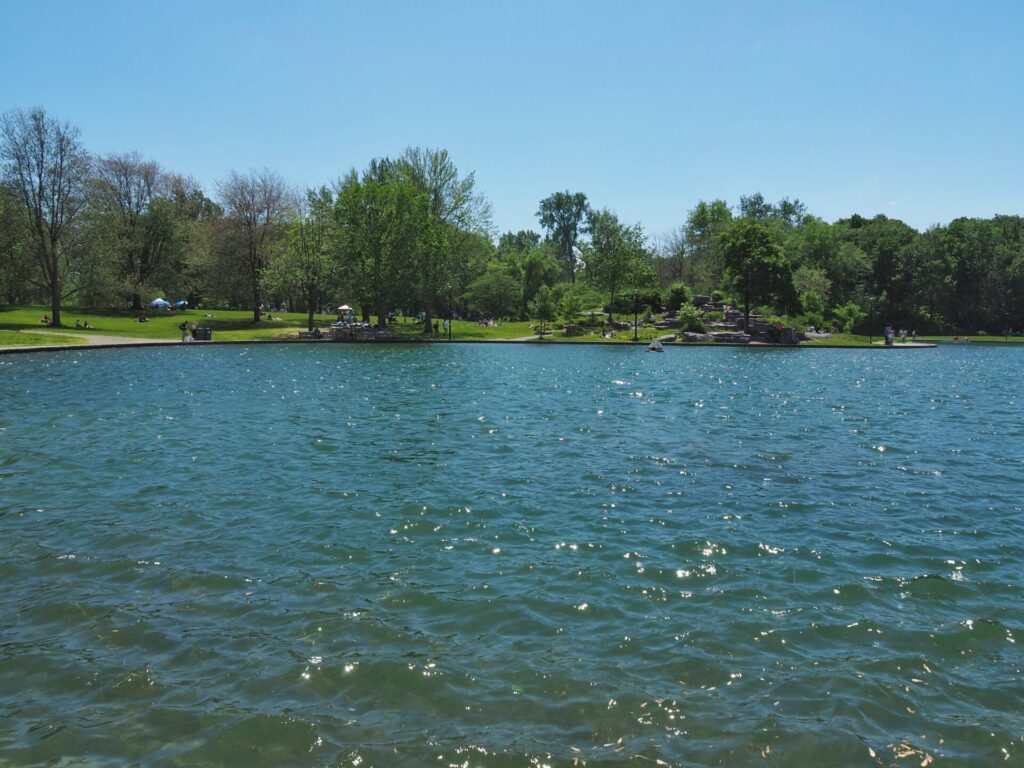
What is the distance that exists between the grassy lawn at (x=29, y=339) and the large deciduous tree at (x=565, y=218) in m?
104

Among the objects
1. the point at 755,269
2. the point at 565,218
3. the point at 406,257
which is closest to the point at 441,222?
the point at 406,257

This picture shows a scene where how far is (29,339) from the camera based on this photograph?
47094 mm

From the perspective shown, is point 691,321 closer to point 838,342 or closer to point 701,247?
point 838,342

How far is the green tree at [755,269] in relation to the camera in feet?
241

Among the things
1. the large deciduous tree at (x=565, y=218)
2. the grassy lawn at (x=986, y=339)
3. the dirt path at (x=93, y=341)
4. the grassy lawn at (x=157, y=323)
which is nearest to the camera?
the dirt path at (x=93, y=341)

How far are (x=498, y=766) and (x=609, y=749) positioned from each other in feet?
2.97

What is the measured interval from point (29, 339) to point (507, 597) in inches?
2051

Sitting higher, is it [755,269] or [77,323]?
[755,269]

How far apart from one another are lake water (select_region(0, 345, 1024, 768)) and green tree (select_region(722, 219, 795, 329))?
187 feet

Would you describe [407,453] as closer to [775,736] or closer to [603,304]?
[775,736]

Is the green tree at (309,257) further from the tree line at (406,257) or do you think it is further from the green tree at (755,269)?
the green tree at (755,269)

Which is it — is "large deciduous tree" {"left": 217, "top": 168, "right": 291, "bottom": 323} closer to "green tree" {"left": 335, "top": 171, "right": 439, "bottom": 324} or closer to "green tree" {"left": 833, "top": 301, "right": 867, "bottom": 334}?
"green tree" {"left": 335, "top": 171, "right": 439, "bottom": 324}

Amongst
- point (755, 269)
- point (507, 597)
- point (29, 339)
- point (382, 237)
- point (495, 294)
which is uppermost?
point (382, 237)

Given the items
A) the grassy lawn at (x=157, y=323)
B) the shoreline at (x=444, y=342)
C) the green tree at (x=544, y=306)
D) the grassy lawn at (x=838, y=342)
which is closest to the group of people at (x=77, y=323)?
the grassy lawn at (x=157, y=323)
